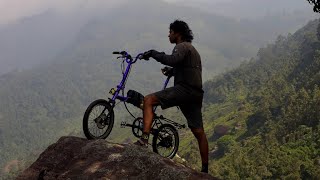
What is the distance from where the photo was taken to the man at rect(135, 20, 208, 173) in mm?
8844

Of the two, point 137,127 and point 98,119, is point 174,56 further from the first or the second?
point 98,119

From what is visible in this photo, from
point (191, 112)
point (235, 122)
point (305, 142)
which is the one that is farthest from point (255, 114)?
point (191, 112)

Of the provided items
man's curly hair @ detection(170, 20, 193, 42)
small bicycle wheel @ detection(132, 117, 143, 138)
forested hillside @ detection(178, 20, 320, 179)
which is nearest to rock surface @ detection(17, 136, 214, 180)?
small bicycle wheel @ detection(132, 117, 143, 138)

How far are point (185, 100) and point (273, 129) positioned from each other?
95.7 meters

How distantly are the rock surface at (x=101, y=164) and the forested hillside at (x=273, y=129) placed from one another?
5353 centimetres

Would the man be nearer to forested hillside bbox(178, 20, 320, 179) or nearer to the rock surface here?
the rock surface

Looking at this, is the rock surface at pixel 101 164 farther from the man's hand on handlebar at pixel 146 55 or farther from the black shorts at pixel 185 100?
the man's hand on handlebar at pixel 146 55

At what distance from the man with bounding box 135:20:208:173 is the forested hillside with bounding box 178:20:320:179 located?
2067 inches

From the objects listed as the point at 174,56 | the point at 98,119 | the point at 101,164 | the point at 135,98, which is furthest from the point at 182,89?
the point at 101,164

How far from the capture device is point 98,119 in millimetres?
9336

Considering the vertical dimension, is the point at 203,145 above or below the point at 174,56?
below

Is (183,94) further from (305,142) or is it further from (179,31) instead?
(305,142)

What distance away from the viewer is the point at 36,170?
8.36m

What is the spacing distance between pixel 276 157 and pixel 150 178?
66.7m
